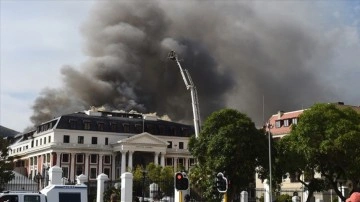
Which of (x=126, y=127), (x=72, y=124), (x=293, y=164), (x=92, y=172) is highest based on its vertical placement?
(x=72, y=124)

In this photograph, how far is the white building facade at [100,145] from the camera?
102m

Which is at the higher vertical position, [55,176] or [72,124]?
[72,124]

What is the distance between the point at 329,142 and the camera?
43656mm

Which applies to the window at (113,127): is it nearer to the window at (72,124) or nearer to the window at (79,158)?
the window at (72,124)

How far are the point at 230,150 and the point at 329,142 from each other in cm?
819

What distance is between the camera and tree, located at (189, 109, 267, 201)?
43969 millimetres

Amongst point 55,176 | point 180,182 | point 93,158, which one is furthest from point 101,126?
point 180,182

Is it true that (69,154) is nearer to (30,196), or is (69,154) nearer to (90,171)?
(90,171)

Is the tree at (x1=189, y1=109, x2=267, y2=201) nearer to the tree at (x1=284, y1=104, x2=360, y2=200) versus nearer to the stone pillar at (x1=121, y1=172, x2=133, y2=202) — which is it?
the tree at (x1=284, y1=104, x2=360, y2=200)

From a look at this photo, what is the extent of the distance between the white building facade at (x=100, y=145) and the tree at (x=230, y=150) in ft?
177

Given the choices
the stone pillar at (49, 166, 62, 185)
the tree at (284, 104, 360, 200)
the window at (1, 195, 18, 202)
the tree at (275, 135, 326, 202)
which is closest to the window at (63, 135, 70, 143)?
the tree at (275, 135, 326, 202)

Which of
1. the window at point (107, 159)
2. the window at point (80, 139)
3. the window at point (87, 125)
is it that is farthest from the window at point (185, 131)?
the window at point (80, 139)

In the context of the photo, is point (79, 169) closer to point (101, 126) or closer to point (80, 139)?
point (80, 139)

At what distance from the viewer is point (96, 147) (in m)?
105
